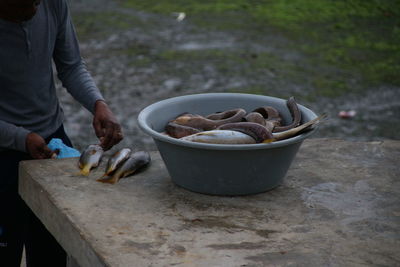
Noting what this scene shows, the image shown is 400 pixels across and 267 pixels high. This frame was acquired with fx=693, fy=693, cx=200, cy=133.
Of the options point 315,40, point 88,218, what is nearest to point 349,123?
point 315,40

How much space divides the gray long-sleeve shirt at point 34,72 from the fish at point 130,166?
1.33 ft

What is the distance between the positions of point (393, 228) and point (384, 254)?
0.69 feet

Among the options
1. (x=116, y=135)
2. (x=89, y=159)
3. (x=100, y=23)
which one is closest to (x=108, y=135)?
(x=116, y=135)

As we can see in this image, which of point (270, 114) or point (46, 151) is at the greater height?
point (270, 114)

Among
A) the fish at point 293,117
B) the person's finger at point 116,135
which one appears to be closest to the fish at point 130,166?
the person's finger at point 116,135

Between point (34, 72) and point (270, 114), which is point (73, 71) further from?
point (270, 114)

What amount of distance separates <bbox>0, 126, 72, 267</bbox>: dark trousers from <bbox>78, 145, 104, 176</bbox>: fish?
308 mm

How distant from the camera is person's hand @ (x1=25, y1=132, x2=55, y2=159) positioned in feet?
9.20

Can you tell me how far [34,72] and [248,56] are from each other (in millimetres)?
5654

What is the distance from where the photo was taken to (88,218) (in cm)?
237

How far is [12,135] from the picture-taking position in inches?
110

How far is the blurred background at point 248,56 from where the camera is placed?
6684mm

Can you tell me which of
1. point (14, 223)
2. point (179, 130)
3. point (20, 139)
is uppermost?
point (179, 130)

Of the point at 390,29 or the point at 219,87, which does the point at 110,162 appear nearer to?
the point at 219,87
